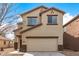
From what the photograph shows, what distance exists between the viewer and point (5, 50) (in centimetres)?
1528

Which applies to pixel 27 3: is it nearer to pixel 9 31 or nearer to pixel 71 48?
pixel 9 31

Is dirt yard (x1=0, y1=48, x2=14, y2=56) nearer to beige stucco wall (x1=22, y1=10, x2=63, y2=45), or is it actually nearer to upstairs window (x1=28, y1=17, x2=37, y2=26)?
beige stucco wall (x1=22, y1=10, x2=63, y2=45)

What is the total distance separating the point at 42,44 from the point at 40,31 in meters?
0.55

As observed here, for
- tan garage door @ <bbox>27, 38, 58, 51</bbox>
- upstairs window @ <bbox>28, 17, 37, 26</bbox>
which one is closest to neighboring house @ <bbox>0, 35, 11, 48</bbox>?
tan garage door @ <bbox>27, 38, 58, 51</bbox>

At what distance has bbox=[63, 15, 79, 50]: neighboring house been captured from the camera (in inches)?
607

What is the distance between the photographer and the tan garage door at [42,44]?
1555cm

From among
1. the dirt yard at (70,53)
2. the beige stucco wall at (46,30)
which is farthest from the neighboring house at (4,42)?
the dirt yard at (70,53)

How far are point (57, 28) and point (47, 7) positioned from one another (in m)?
1.01

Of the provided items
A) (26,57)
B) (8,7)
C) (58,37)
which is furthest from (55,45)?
(8,7)

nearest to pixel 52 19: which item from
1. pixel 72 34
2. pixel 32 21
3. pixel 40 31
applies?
pixel 40 31

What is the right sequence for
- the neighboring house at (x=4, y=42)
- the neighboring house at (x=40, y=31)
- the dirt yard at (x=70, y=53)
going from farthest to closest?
the neighboring house at (x=40, y=31) → the neighboring house at (x=4, y=42) → the dirt yard at (x=70, y=53)

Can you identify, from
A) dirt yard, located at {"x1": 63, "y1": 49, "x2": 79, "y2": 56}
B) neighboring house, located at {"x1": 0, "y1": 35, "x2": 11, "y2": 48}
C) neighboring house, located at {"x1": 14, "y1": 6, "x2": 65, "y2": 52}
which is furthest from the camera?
neighboring house, located at {"x1": 14, "y1": 6, "x2": 65, "y2": 52}

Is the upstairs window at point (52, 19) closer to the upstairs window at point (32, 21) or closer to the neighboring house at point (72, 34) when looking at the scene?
the neighboring house at point (72, 34)

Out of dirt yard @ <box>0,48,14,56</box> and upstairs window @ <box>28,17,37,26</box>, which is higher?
upstairs window @ <box>28,17,37,26</box>
